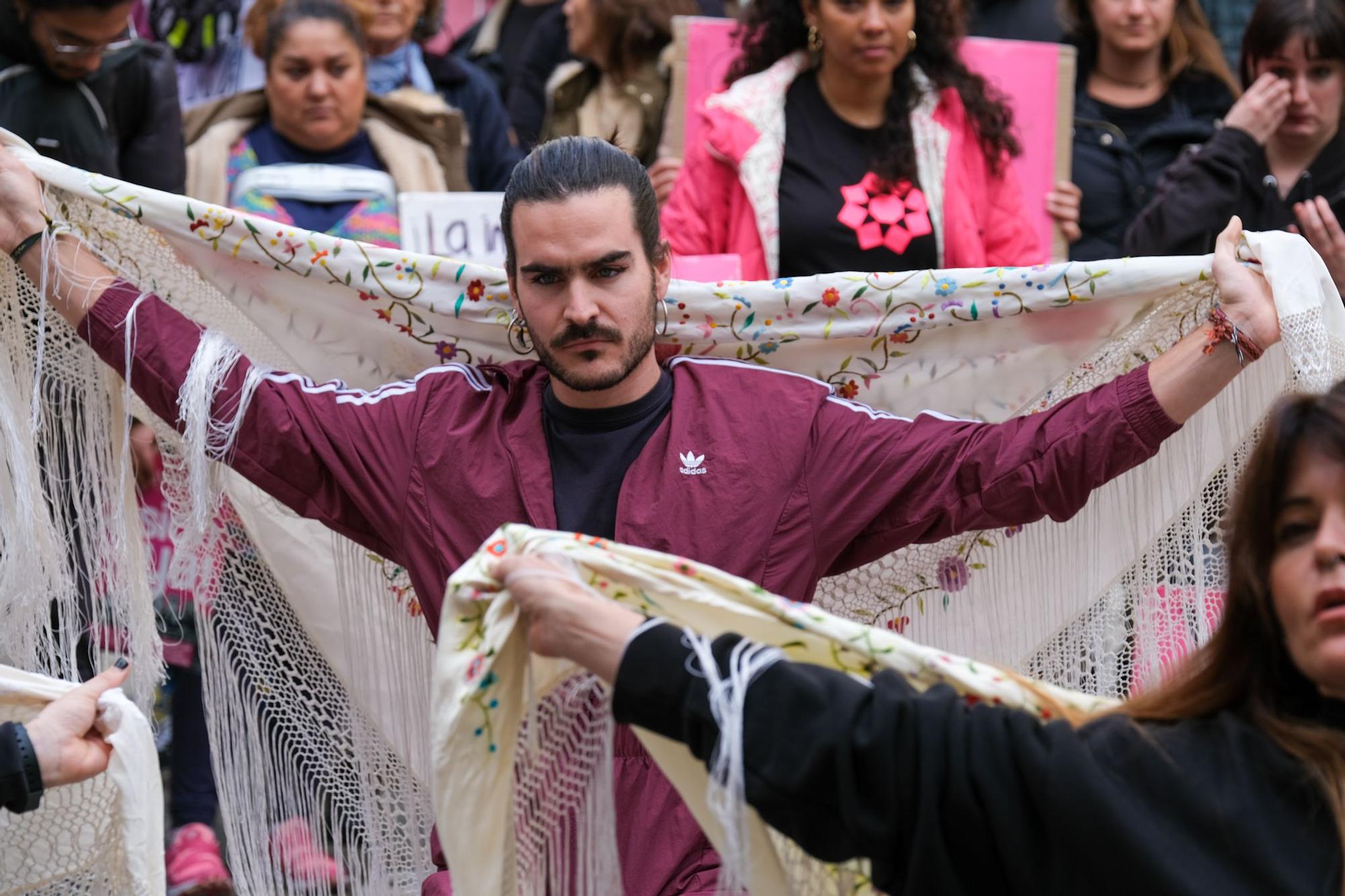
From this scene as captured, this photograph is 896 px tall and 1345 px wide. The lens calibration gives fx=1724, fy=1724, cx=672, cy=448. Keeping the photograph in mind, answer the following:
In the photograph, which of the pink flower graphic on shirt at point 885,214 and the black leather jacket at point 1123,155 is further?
A: the black leather jacket at point 1123,155

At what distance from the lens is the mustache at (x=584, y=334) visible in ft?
8.47

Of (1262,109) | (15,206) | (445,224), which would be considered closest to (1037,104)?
(1262,109)

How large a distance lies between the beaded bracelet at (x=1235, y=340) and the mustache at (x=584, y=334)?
87 centimetres

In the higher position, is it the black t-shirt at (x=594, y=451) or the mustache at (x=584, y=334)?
the mustache at (x=584, y=334)

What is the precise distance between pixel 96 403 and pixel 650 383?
94 cm

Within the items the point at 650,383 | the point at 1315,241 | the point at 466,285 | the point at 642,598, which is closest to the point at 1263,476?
the point at 642,598

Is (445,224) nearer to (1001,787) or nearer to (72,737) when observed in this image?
(72,737)

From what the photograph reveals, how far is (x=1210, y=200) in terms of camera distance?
140 inches

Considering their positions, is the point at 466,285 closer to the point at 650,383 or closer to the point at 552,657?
the point at 650,383

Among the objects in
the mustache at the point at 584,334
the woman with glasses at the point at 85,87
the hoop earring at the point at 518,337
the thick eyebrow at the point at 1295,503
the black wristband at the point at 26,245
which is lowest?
the thick eyebrow at the point at 1295,503

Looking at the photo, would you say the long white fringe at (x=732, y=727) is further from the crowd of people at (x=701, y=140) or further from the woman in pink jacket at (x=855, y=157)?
the woman in pink jacket at (x=855, y=157)

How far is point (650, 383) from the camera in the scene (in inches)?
107

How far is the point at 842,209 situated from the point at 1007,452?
1139 millimetres

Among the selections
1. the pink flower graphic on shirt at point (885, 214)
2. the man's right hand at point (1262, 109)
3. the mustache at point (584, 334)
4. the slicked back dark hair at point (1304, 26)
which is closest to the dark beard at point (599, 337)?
the mustache at point (584, 334)
